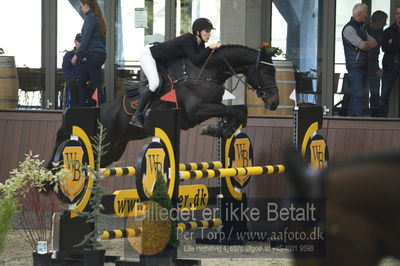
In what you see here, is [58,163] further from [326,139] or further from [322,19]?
[322,19]

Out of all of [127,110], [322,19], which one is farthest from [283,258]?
[322,19]

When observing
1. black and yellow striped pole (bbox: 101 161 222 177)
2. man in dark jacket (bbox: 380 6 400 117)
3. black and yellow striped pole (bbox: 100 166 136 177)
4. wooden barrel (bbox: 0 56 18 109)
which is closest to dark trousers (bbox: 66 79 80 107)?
wooden barrel (bbox: 0 56 18 109)

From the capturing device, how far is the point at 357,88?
44.0ft

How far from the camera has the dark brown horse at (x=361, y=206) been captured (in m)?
2.18

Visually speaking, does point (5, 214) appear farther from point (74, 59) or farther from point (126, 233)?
point (74, 59)

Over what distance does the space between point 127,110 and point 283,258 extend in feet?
9.15

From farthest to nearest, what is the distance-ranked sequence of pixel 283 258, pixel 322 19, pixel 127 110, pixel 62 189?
pixel 322 19, pixel 127 110, pixel 283 258, pixel 62 189

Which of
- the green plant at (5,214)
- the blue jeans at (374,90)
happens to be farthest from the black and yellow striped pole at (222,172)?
the blue jeans at (374,90)

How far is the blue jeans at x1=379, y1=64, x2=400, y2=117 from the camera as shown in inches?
541

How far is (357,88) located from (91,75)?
11.9ft

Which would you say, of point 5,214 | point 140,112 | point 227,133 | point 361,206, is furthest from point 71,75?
point 361,206

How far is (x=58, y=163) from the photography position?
25.7 feet

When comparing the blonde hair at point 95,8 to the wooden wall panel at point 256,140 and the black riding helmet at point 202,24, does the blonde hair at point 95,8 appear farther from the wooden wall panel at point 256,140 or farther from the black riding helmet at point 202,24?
the black riding helmet at point 202,24

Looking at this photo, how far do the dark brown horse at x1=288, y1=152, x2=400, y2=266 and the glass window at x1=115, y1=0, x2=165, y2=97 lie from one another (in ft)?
42.6
